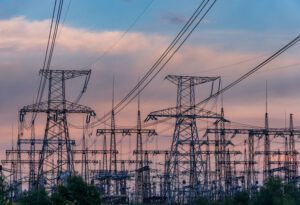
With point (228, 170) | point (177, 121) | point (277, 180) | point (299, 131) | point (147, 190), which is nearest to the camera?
point (277, 180)

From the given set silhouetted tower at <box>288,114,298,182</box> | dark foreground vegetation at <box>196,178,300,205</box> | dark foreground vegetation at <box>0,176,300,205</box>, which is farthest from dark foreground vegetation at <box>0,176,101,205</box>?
silhouetted tower at <box>288,114,298,182</box>

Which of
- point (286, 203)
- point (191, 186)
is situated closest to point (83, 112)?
point (286, 203)

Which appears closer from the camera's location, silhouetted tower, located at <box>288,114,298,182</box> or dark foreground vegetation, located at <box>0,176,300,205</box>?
dark foreground vegetation, located at <box>0,176,300,205</box>

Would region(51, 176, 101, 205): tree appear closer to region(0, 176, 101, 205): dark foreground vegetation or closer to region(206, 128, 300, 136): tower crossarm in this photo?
region(0, 176, 101, 205): dark foreground vegetation

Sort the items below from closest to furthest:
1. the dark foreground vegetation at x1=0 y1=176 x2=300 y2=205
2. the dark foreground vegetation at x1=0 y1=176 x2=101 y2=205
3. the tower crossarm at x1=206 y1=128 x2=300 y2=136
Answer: the dark foreground vegetation at x1=0 y1=176 x2=101 y2=205
the dark foreground vegetation at x1=0 y1=176 x2=300 y2=205
the tower crossarm at x1=206 y1=128 x2=300 y2=136

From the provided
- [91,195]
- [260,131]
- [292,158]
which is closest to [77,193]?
[91,195]

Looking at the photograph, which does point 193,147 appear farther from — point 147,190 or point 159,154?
point 159,154

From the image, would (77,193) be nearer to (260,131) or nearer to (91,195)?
(91,195)

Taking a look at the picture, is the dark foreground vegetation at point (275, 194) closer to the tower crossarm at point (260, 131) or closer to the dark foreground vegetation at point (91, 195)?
the dark foreground vegetation at point (91, 195)

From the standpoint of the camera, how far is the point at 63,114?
67625 millimetres

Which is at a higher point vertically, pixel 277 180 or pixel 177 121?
pixel 177 121

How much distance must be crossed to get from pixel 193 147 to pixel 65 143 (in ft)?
47.1

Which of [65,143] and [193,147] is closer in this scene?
[65,143]

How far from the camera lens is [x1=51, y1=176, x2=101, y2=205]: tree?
55700 millimetres
